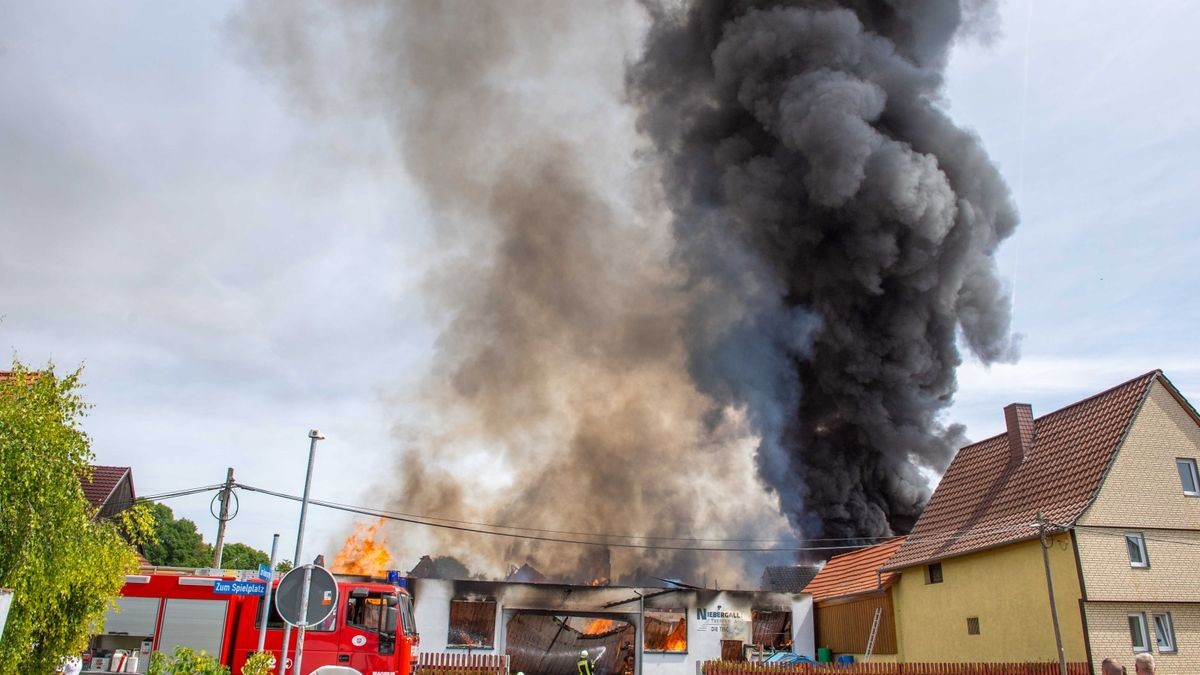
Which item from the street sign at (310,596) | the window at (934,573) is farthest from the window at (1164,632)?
the street sign at (310,596)

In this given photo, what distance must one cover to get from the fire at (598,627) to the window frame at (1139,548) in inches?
619

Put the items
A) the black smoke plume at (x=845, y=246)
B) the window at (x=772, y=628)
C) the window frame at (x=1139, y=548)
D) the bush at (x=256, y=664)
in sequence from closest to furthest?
1. the bush at (x=256, y=664)
2. the window frame at (x=1139, y=548)
3. the window at (x=772, y=628)
4. the black smoke plume at (x=845, y=246)

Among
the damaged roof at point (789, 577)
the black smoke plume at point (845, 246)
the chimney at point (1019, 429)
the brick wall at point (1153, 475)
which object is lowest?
the damaged roof at point (789, 577)

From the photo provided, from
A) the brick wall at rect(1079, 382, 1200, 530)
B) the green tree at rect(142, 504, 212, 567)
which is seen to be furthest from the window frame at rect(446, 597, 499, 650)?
the green tree at rect(142, 504, 212, 567)

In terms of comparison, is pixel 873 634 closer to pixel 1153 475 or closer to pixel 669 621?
pixel 669 621

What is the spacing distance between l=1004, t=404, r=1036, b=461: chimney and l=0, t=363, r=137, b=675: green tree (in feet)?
75.0

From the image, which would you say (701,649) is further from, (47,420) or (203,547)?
(203,547)

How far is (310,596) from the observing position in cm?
1010

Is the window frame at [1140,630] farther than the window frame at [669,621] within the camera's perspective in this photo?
No

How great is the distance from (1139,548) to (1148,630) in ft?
6.26

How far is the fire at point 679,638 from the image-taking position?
87.0ft

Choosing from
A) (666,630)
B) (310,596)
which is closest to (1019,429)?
(666,630)

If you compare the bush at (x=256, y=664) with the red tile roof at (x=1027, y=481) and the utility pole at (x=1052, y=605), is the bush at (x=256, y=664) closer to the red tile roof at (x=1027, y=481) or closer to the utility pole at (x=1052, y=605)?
the utility pole at (x=1052, y=605)

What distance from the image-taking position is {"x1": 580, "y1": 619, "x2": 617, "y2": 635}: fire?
92.2ft
